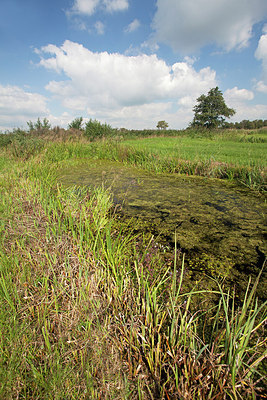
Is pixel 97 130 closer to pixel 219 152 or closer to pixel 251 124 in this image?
pixel 219 152

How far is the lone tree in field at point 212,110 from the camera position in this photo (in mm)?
29047

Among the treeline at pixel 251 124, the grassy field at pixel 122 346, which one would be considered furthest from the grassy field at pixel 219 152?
the treeline at pixel 251 124

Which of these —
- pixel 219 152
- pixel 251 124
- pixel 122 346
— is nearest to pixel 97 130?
pixel 219 152

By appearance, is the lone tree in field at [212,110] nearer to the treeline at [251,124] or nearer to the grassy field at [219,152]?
the treeline at [251,124]

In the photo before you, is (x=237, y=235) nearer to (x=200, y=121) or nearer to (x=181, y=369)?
(x=181, y=369)

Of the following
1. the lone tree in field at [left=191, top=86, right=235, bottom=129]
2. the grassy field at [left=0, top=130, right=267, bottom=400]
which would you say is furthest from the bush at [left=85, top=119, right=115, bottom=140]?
the lone tree in field at [left=191, top=86, right=235, bottom=129]

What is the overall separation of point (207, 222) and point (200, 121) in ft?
106

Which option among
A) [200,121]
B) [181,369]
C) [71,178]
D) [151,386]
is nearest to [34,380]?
[151,386]

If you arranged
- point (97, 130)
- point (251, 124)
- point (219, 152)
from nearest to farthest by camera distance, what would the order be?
point (219, 152) < point (97, 130) < point (251, 124)

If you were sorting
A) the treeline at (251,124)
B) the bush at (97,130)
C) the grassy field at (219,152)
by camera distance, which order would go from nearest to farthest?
the grassy field at (219,152)
the bush at (97,130)
the treeline at (251,124)

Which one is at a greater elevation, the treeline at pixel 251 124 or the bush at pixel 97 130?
the treeline at pixel 251 124

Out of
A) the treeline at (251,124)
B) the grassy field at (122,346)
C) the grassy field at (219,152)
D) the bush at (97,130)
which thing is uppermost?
the treeline at (251,124)

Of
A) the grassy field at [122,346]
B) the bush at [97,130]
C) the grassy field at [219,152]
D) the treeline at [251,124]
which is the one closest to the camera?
the grassy field at [122,346]

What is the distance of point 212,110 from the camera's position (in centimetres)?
2944
